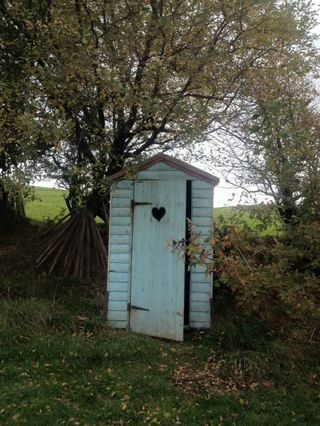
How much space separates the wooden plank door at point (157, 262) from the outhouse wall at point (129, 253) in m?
0.12

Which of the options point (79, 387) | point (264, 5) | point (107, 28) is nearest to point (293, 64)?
point (264, 5)

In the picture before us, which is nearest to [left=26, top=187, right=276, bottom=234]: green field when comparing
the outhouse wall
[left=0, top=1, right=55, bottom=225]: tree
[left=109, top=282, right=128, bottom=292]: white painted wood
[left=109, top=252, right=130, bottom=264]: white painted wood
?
the outhouse wall

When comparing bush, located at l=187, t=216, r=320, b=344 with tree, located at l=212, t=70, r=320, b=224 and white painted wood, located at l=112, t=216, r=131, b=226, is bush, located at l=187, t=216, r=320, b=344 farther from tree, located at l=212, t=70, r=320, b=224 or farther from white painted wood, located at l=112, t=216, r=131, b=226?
white painted wood, located at l=112, t=216, r=131, b=226

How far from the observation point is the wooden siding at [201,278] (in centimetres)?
844

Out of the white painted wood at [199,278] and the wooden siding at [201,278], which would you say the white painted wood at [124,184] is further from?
the white painted wood at [199,278]

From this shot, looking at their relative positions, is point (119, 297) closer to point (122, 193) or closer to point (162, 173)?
point (122, 193)

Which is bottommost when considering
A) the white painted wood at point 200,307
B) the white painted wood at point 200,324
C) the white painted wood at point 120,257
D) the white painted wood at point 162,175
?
the white painted wood at point 200,324

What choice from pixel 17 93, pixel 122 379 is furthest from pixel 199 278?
pixel 17 93

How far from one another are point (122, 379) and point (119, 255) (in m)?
2.60

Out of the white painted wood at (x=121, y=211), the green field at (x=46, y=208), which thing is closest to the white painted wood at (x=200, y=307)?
the white painted wood at (x=121, y=211)

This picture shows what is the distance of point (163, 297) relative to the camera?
8266 mm

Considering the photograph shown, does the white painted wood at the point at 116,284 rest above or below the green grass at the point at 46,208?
below

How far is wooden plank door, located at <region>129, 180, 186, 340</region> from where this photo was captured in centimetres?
Result: 821

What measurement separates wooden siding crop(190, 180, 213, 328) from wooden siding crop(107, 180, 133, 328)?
41.5 inches
